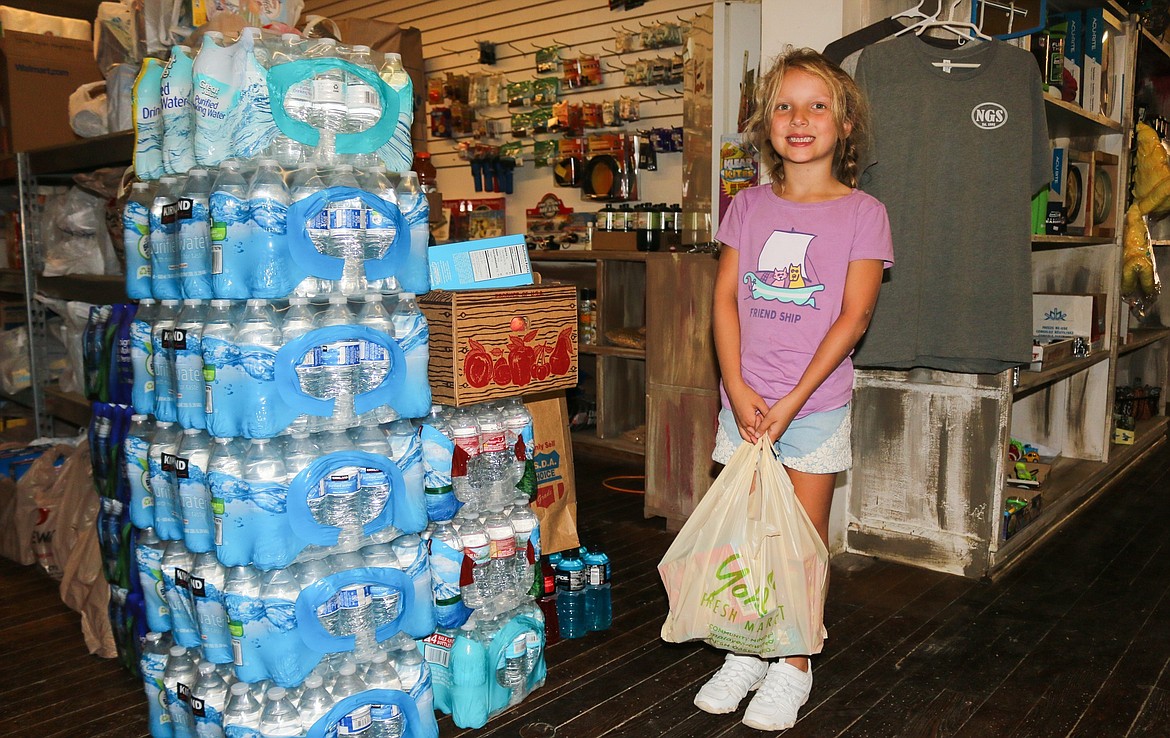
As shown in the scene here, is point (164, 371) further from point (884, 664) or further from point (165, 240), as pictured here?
point (884, 664)

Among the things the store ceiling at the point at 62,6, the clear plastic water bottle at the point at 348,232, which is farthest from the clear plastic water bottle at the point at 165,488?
the store ceiling at the point at 62,6

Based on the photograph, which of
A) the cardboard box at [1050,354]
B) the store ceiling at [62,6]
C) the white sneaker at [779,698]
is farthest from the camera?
the store ceiling at [62,6]

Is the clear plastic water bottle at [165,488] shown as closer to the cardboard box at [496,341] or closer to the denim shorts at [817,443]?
the cardboard box at [496,341]

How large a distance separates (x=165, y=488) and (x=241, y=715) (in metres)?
0.58

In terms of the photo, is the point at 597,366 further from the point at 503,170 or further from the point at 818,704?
the point at 818,704

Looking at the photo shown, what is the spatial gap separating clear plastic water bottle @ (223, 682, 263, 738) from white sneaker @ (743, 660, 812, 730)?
1194 mm

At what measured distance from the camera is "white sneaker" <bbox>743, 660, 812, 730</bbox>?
2.22 m

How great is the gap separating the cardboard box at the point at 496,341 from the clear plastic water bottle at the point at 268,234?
2.04 feet

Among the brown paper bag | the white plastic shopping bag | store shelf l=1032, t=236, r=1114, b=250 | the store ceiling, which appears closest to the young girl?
the white plastic shopping bag

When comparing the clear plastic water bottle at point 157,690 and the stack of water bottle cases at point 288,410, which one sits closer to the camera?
the stack of water bottle cases at point 288,410

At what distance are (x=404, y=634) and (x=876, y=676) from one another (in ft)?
4.47

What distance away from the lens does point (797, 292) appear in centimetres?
215

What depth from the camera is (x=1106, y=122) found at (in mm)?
4176

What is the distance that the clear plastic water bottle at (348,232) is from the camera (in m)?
1.95
